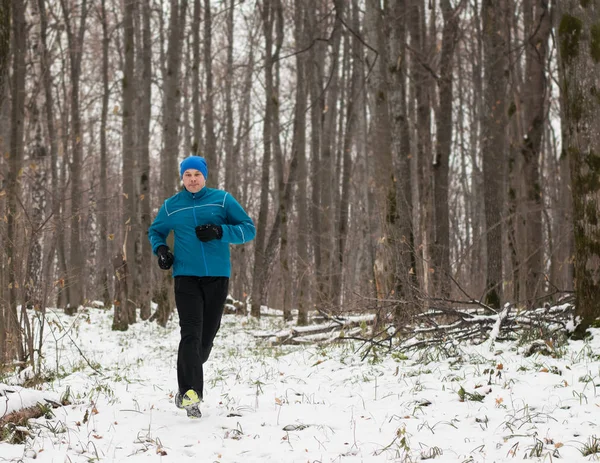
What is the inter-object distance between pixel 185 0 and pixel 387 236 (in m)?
9.48

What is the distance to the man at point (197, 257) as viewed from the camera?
4691 mm

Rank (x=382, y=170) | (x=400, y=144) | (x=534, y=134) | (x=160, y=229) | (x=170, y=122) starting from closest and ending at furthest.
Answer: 1. (x=160, y=229)
2. (x=382, y=170)
3. (x=400, y=144)
4. (x=534, y=134)
5. (x=170, y=122)

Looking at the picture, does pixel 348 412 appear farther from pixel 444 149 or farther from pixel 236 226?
pixel 444 149

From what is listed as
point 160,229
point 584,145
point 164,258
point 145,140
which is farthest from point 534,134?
point 164,258

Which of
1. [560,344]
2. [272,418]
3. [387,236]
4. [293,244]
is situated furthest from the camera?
[293,244]

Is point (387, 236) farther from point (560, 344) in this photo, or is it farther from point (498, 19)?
point (498, 19)

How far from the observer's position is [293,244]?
1078 inches

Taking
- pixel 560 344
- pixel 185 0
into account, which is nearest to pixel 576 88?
pixel 560 344

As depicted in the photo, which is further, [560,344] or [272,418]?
[560,344]

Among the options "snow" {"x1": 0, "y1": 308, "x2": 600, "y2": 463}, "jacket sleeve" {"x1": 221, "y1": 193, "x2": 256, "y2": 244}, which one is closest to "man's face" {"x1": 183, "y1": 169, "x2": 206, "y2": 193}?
"jacket sleeve" {"x1": 221, "y1": 193, "x2": 256, "y2": 244}

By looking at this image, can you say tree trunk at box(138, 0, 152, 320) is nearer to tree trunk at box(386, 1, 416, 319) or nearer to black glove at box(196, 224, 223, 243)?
tree trunk at box(386, 1, 416, 319)

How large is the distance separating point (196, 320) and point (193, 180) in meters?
1.09

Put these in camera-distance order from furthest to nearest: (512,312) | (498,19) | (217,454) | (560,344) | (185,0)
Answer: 1. (185,0)
2. (498,19)
3. (512,312)
4. (560,344)
5. (217,454)

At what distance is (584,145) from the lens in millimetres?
5980
